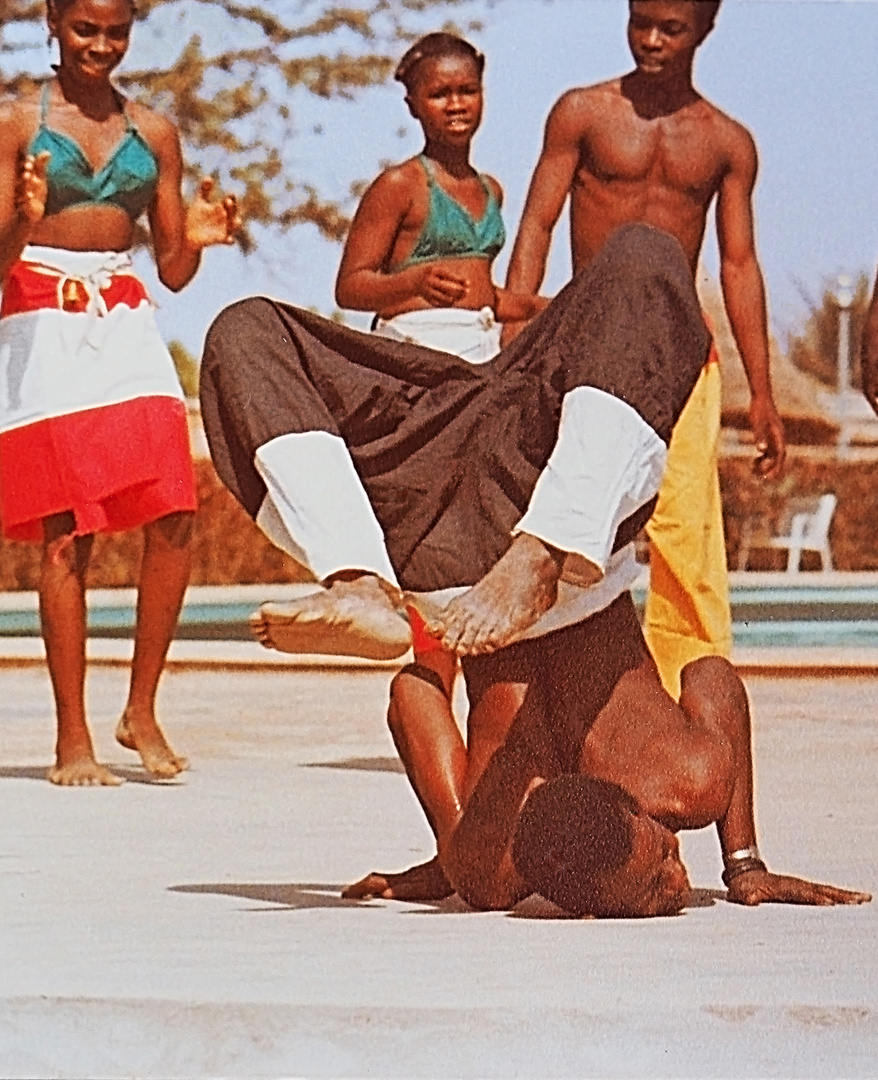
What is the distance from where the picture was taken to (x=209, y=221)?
17.1ft

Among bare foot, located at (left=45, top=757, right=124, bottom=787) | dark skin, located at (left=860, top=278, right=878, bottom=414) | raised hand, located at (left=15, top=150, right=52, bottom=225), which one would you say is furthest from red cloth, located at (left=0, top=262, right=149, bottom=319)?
dark skin, located at (left=860, top=278, right=878, bottom=414)

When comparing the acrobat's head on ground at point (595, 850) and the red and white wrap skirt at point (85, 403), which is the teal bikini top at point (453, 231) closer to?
the red and white wrap skirt at point (85, 403)

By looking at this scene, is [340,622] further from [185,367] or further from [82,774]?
[82,774]

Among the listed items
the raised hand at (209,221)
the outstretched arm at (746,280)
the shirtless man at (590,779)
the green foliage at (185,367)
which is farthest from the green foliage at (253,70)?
the shirtless man at (590,779)

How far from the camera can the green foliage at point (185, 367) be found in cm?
506

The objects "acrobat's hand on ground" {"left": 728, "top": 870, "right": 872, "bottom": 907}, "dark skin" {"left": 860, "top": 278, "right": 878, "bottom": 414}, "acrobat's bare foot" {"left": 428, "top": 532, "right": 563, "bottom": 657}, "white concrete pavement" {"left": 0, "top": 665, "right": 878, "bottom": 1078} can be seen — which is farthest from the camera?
"dark skin" {"left": 860, "top": 278, "right": 878, "bottom": 414}

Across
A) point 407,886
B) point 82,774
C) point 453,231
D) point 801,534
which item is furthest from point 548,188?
point 82,774

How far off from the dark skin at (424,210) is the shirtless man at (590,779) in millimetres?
763

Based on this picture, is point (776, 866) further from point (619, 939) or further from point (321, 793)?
point (321, 793)

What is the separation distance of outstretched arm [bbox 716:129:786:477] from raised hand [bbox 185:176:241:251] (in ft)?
3.31

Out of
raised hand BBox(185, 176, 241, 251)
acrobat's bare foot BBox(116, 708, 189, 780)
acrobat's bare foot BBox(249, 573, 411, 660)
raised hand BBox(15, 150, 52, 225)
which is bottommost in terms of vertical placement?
acrobat's bare foot BBox(116, 708, 189, 780)

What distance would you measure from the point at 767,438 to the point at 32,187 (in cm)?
160

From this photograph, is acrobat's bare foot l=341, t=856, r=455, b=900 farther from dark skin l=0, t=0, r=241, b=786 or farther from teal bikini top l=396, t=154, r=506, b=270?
teal bikini top l=396, t=154, r=506, b=270

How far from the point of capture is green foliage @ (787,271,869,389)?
5.23 meters
